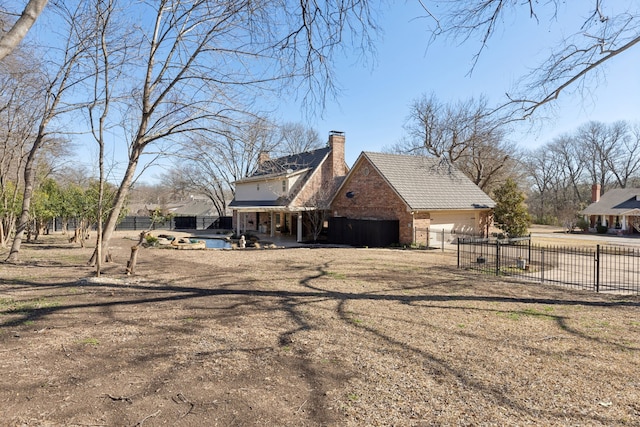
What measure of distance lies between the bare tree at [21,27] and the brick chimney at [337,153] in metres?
22.6

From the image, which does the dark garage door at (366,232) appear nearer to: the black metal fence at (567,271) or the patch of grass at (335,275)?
the black metal fence at (567,271)

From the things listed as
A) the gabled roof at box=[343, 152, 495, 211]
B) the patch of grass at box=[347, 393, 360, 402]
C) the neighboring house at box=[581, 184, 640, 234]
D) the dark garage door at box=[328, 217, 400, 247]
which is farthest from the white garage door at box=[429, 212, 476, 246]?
the neighboring house at box=[581, 184, 640, 234]

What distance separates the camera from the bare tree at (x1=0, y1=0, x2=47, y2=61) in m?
4.02

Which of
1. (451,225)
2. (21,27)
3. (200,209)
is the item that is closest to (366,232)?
(451,225)

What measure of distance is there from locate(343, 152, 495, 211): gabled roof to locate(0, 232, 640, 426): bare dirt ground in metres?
12.2

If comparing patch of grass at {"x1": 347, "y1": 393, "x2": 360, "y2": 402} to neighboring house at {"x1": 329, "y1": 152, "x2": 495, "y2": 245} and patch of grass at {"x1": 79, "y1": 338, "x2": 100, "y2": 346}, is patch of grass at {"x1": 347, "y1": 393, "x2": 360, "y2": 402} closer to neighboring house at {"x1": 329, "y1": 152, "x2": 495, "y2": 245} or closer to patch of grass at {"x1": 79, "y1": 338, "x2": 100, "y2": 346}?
patch of grass at {"x1": 79, "y1": 338, "x2": 100, "y2": 346}

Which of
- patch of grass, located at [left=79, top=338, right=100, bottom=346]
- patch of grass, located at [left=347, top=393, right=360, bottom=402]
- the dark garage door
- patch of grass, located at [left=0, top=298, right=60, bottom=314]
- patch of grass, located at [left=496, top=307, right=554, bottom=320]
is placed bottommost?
patch of grass, located at [left=347, top=393, right=360, bottom=402]

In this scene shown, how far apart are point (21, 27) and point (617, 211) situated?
47.6 meters

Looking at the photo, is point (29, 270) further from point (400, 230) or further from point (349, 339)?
point (400, 230)

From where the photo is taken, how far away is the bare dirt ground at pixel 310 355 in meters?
3.37

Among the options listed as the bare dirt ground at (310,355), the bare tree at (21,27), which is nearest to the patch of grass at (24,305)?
the bare dirt ground at (310,355)

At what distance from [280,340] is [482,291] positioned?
5.85 meters

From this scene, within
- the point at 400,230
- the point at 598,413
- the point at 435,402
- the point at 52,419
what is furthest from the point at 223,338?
the point at 400,230

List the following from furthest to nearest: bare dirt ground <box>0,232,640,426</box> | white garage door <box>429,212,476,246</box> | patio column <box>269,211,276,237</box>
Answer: patio column <box>269,211,276,237</box>, white garage door <box>429,212,476,246</box>, bare dirt ground <box>0,232,640,426</box>
